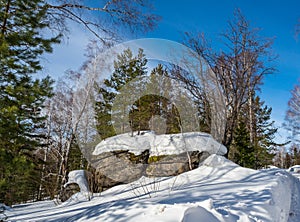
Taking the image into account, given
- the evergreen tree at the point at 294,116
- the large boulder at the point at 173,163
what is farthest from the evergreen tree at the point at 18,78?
the evergreen tree at the point at 294,116

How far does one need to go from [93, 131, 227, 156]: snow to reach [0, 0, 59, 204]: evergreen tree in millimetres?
3021

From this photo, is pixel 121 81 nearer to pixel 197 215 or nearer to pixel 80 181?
Answer: pixel 197 215

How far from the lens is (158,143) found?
671 centimetres

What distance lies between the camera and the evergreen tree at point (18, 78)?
2951 millimetres

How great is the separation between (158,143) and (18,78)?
4.24 m

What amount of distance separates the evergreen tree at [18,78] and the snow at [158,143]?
3021 mm

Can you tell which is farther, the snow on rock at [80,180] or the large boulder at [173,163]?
the snow on rock at [80,180]

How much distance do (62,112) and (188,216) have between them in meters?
10.2

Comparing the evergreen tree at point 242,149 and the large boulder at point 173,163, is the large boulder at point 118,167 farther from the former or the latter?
the evergreen tree at point 242,149

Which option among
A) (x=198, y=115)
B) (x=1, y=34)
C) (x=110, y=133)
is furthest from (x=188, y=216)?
(x=198, y=115)

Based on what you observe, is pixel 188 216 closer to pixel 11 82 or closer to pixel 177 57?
pixel 11 82

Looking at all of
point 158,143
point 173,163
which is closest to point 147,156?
point 158,143

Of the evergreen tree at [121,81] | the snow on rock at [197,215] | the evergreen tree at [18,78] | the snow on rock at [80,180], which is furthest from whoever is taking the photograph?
the snow on rock at [80,180]

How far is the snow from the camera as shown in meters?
6.46
